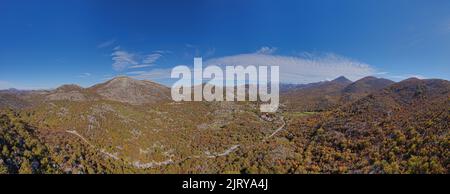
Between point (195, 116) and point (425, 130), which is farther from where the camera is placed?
point (195, 116)

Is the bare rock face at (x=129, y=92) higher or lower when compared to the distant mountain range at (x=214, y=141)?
higher

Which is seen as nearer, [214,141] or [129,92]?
[214,141]

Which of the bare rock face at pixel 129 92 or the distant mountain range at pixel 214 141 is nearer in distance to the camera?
the distant mountain range at pixel 214 141

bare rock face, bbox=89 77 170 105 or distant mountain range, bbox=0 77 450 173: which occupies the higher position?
bare rock face, bbox=89 77 170 105

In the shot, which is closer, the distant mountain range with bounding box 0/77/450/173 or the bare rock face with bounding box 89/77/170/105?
the distant mountain range with bounding box 0/77/450/173

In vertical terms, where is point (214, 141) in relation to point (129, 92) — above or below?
below
